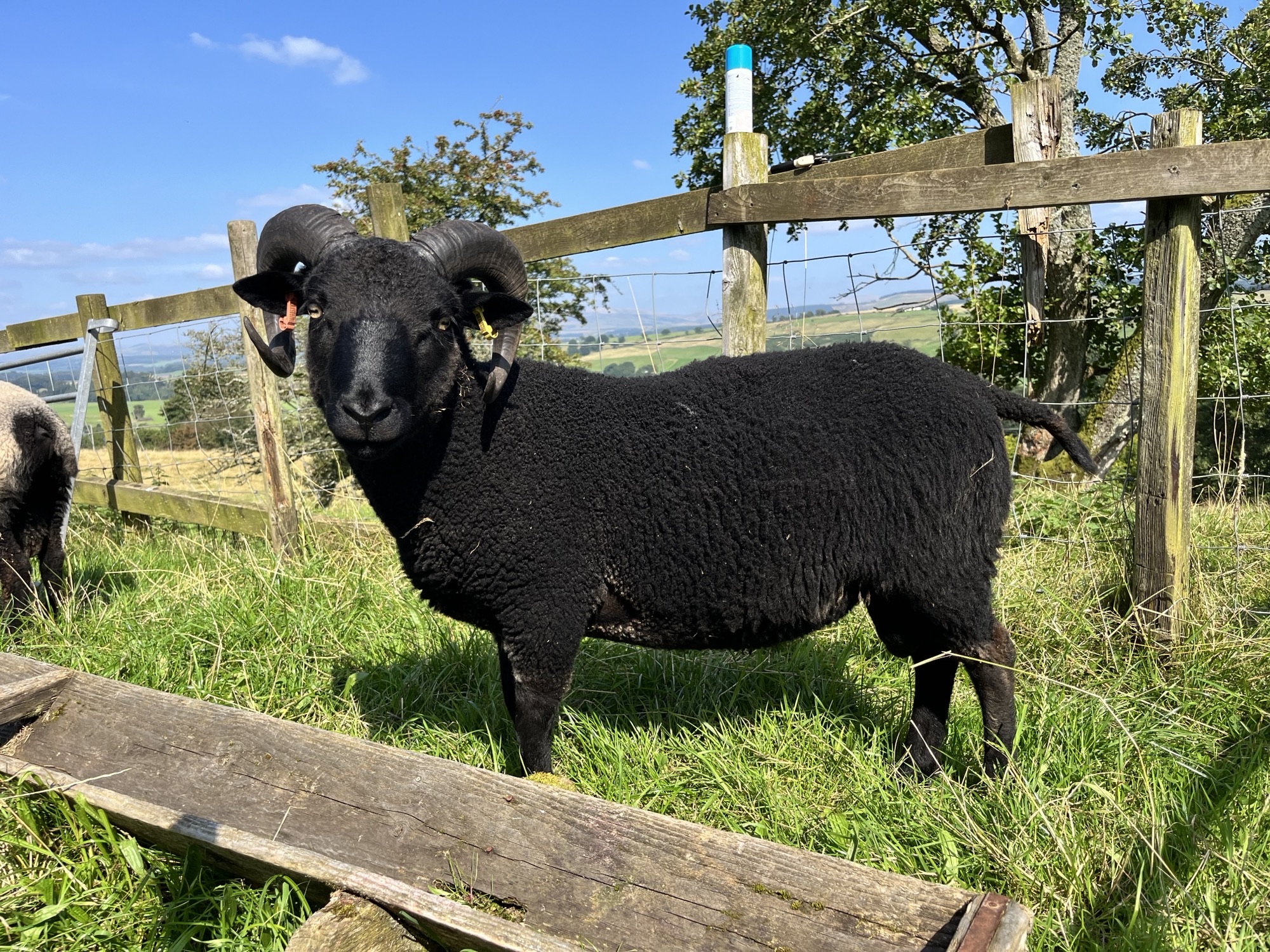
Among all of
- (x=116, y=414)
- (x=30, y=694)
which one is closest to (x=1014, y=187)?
(x=30, y=694)

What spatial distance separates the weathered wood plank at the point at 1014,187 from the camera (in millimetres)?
3139

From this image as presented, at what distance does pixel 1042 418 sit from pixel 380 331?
7.74 feet

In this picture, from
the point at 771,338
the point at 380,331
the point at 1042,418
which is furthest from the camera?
the point at 771,338

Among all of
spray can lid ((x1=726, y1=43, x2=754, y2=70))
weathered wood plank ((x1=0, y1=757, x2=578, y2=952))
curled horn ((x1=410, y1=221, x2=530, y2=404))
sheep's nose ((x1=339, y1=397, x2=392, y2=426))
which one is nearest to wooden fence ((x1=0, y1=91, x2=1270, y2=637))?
spray can lid ((x1=726, y1=43, x2=754, y2=70))

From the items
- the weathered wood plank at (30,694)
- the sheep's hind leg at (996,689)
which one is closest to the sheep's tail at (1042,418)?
the sheep's hind leg at (996,689)

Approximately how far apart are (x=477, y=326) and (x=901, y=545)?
1.76 meters

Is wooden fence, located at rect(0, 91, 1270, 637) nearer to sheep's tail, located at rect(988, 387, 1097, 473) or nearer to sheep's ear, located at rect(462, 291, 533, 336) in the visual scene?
sheep's tail, located at rect(988, 387, 1097, 473)

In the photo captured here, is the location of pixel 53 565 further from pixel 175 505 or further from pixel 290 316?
pixel 290 316

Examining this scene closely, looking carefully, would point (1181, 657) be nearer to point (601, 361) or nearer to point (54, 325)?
point (601, 361)

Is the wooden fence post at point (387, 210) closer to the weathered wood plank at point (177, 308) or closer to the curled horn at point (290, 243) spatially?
the weathered wood plank at point (177, 308)

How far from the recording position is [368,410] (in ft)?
8.60

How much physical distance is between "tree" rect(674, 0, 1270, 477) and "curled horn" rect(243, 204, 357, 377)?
7.44 metres

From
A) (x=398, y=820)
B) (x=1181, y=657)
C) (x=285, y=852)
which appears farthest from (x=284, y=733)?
(x=1181, y=657)

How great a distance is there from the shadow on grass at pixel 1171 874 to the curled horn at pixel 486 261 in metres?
2.36
